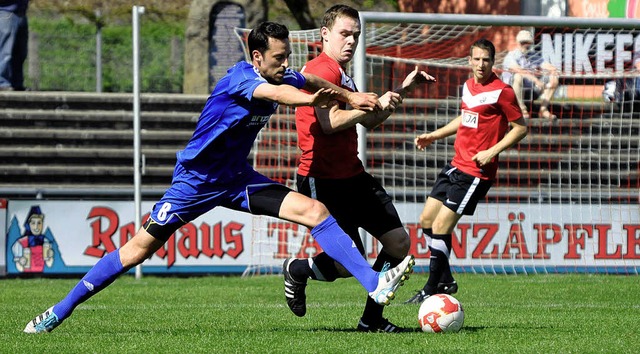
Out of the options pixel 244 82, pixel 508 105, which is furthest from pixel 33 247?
pixel 244 82

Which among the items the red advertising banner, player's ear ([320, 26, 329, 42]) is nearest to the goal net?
the red advertising banner

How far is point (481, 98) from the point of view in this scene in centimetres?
1077

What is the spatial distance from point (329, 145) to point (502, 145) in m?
2.89

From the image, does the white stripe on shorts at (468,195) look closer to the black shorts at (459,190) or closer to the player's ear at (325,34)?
the black shorts at (459,190)

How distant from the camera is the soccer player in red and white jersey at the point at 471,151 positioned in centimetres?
1047

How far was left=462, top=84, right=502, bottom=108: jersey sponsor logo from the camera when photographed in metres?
10.7

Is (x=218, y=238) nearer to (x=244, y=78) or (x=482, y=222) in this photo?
(x=482, y=222)

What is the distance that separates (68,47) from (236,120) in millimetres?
16515

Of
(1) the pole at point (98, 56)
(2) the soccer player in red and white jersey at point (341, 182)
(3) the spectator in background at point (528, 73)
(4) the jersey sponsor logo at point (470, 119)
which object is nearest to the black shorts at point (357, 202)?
(2) the soccer player in red and white jersey at point (341, 182)

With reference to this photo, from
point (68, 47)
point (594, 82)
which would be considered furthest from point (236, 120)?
point (68, 47)

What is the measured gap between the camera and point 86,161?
1928cm

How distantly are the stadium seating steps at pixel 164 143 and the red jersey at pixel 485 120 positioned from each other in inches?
200

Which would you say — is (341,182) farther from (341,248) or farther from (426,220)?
(426,220)

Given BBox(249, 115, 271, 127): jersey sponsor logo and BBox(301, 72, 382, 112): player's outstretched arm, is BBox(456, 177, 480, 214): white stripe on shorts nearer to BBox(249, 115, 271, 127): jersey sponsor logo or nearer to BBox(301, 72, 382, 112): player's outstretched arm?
BBox(301, 72, 382, 112): player's outstretched arm
